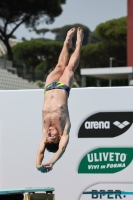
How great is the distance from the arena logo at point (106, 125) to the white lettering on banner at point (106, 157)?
0.63ft

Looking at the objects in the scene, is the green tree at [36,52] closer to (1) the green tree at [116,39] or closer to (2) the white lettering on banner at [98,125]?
(1) the green tree at [116,39]

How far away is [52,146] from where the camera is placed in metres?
5.59

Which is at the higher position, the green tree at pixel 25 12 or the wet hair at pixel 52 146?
the green tree at pixel 25 12

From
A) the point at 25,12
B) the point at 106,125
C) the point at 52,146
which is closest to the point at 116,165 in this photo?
the point at 106,125

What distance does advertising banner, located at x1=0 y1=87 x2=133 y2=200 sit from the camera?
5.47 metres

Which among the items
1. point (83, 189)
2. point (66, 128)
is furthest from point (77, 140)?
point (83, 189)

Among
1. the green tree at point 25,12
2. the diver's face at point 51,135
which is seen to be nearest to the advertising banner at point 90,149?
the diver's face at point 51,135

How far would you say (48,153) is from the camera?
18.4ft

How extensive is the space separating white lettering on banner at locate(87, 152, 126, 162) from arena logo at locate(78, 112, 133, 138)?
19 centimetres

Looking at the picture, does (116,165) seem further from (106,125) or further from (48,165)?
(48,165)

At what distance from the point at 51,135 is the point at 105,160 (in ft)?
2.09

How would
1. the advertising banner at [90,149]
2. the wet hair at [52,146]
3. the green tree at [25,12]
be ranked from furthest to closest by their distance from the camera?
the green tree at [25,12], the wet hair at [52,146], the advertising banner at [90,149]

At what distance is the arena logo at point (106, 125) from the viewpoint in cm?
548

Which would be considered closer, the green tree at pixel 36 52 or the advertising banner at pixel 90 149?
the advertising banner at pixel 90 149
